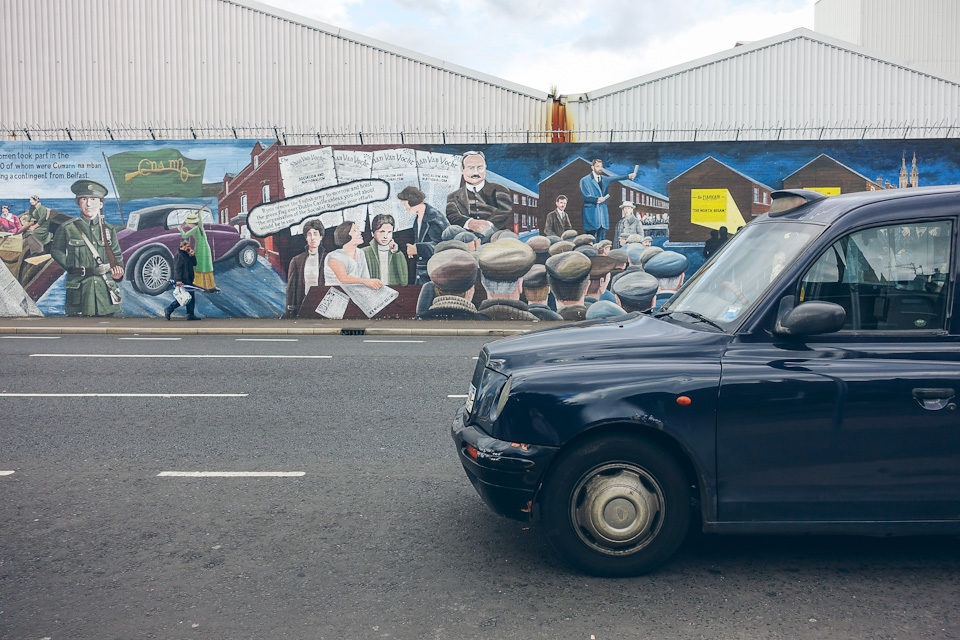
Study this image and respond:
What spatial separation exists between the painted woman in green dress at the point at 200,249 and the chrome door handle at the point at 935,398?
17.0 metres

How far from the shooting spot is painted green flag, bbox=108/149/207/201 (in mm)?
18625

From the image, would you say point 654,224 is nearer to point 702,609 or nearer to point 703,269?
point 703,269

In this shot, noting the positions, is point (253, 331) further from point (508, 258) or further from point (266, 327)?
point (508, 258)

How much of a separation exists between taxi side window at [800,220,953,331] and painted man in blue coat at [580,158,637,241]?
14094mm

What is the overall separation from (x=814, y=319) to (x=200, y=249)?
666 inches

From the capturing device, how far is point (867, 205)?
4000mm

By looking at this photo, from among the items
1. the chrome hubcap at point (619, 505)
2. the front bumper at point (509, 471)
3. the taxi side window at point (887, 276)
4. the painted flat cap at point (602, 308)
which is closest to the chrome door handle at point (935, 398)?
the taxi side window at point (887, 276)

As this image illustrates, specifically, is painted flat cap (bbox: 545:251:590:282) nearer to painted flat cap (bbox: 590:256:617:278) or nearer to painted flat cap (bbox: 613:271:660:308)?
painted flat cap (bbox: 590:256:617:278)

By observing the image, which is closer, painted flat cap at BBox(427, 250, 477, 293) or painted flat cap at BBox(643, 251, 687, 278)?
painted flat cap at BBox(643, 251, 687, 278)

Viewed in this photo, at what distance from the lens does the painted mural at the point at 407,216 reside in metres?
17.9

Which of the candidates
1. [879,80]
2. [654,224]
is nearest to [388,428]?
[654,224]

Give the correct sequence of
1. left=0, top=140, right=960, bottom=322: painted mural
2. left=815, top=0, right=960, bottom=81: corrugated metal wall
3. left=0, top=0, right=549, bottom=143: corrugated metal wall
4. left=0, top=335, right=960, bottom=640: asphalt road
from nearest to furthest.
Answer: left=0, top=335, right=960, bottom=640: asphalt road
left=0, top=140, right=960, bottom=322: painted mural
left=0, top=0, right=549, bottom=143: corrugated metal wall
left=815, top=0, right=960, bottom=81: corrugated metal wall

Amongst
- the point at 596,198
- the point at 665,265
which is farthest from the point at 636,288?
the point at 596,198

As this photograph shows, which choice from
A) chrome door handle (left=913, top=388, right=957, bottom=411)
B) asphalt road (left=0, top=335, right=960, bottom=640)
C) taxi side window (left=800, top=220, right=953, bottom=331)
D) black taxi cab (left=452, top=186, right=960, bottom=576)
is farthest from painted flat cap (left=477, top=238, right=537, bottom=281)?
chrome door handle (left=913, top=388, right=957, bottom=411)
